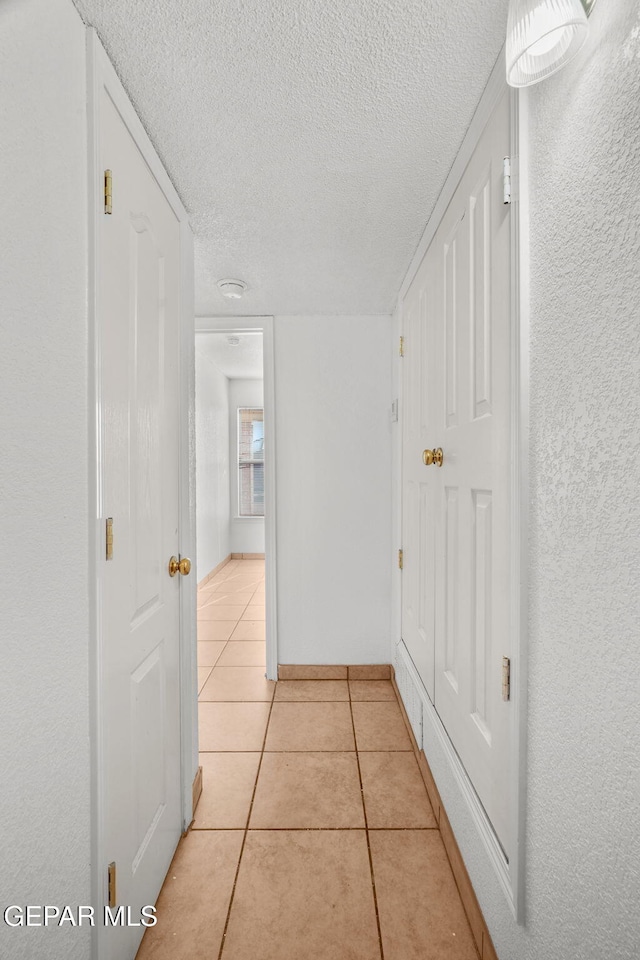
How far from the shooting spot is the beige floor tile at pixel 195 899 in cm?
123

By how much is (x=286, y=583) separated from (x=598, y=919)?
7.22 feet

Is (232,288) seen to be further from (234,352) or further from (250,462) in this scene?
(250,462)

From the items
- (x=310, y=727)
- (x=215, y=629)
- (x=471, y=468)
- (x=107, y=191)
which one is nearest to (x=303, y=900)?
(x=310, y=727)

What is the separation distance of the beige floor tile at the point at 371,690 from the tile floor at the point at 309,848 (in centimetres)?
3

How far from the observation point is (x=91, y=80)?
0.98m

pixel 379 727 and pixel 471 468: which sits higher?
pixel 471 468

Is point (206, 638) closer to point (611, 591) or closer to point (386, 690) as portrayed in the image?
point (386, 690)

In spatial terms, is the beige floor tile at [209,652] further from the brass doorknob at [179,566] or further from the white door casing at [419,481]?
the brass doorknob at [179,566]

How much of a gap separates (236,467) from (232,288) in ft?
15.1

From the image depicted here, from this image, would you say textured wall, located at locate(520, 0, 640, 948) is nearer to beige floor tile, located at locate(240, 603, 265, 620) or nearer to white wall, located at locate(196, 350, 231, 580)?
beige floor tile, located at locate(240, 603, 265, 620)

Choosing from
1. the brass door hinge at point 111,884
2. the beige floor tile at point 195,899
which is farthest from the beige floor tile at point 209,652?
the brass door hinge at point 111,884

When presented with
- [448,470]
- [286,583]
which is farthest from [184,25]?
[286,583]

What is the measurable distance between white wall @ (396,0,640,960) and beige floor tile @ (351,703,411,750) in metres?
1.19
